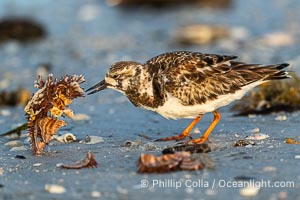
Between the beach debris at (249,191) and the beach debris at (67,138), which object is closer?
the beach debris at (249,191)

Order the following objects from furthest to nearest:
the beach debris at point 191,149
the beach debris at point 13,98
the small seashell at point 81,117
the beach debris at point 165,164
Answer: the beach debris at point 13,98 < the small seashell at point 81,117 < the beach debris at point 191,149 < the beach debris at point 165,164

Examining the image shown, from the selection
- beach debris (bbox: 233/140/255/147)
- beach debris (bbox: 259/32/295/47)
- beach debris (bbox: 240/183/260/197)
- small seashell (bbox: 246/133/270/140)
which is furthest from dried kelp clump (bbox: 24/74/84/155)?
beach debris (bbox: 259/32/295/47)

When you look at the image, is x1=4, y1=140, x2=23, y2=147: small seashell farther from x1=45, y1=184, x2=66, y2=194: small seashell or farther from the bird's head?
x1=45, y1=184, x2=66, y2=194: small seashell

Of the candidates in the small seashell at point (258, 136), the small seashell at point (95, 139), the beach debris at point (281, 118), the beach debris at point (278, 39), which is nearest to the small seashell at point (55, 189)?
the small seashell at point (95, 139)

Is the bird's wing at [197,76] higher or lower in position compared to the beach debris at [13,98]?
lower

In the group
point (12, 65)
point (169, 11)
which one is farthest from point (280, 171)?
point (169, 11)

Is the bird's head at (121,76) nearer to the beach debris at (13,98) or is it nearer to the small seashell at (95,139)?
the small seashell at (95,139)

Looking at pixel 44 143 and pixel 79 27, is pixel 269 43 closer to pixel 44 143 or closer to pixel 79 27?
pixel 79 27
